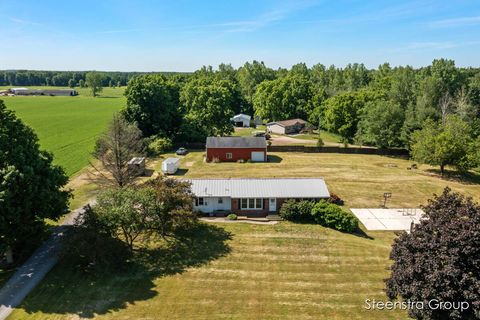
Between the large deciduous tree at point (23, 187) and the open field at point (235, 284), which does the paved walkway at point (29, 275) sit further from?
the large deciduous tree at point (23, 187)

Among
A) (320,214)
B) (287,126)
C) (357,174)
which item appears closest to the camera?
(320,214)

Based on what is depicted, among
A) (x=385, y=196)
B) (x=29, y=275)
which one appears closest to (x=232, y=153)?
(x=385, y=196)

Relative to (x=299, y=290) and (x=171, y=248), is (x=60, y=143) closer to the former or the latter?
(x=171, y=248)

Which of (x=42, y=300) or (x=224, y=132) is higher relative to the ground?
(x=224, y=132)

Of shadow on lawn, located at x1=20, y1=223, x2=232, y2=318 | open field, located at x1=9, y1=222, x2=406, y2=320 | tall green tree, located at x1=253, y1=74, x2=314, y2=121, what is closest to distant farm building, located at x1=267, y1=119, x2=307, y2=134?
tall green tree, located at x1=253, y1=74, x2=314, y2=121

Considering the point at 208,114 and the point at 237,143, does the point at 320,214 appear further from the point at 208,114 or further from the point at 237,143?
the point at 208,114

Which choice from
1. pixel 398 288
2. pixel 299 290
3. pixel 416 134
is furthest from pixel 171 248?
pixel 416 134
